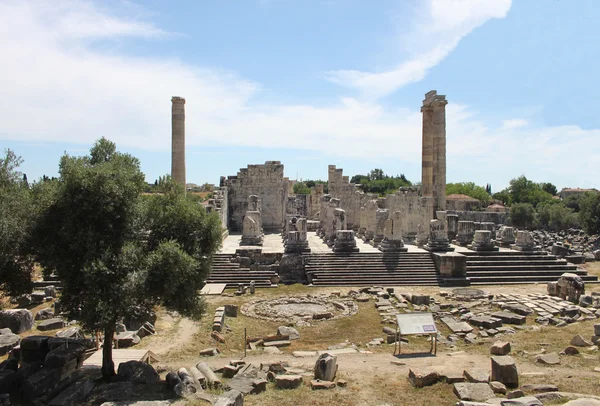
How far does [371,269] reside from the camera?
68.6 ft

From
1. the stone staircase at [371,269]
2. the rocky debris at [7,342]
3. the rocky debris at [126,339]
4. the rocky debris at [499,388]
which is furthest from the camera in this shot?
the stone staircase at [371,269]

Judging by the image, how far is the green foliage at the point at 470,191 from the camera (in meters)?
81.3

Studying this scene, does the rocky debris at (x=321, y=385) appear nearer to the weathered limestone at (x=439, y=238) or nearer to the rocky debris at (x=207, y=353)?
the rocky debris at (x=207, y=353)

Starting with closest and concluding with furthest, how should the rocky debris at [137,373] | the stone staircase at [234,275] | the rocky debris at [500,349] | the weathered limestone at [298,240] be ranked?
1. the rocky debris at [137,373]
2. the rocky debris at [500,349]
3. the stone staircase at [234,275]
4. the weathered limestone at [298,240]

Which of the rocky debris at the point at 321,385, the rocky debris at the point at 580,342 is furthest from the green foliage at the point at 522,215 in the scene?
the rocky debris at the point at 321,385

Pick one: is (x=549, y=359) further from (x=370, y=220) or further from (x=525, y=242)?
(x=370, y=220)

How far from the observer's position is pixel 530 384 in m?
8.80

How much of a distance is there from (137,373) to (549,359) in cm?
936

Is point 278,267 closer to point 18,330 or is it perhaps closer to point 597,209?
point 18,330

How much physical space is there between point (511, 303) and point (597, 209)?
33.1 metres

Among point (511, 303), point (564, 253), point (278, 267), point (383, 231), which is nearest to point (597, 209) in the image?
point (564, 253)

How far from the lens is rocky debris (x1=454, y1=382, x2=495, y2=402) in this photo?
27.1 ft

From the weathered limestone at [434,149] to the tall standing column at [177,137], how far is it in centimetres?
1621

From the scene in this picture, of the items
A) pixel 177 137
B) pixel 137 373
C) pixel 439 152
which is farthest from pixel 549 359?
pixel 177 137
